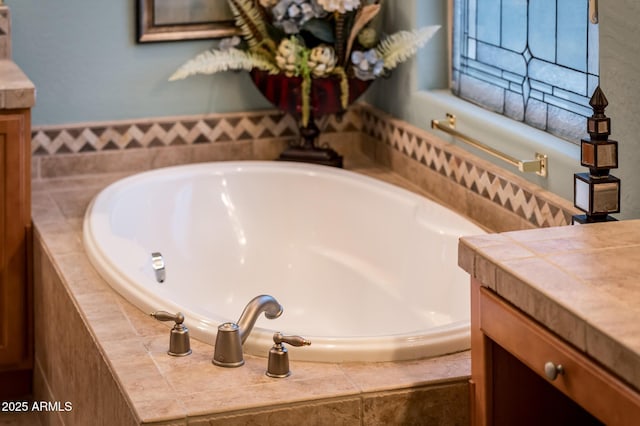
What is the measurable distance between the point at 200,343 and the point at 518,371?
0.79m

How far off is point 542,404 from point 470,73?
1.85 m

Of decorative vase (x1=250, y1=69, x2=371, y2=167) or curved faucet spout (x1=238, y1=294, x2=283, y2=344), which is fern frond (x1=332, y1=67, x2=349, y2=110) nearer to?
decorative vase (x1=250, y1=69, x2=371, y2=167)

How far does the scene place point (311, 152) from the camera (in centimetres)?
403

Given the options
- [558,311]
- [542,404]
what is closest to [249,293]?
[542,404]

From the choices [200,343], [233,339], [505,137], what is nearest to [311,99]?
[505,137]

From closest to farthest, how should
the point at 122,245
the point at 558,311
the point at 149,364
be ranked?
the point at 558,311
the point at 149,364
the point at 122,245

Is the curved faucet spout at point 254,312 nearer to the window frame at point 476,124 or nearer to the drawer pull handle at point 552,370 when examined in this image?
the drawer pull handle at point 552,370

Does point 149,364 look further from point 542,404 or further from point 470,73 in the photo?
point 470,73

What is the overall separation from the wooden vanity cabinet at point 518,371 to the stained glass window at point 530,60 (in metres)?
1.12

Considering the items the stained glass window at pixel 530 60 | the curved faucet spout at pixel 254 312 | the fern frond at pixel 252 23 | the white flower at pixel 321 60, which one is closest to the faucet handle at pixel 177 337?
the curved faucet spout at pixel 254 312

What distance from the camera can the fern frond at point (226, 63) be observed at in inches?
153

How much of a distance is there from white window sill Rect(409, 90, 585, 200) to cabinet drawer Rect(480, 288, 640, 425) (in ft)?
3.35

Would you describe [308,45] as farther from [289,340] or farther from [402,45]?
[289,340]

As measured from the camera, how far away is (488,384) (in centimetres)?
202
